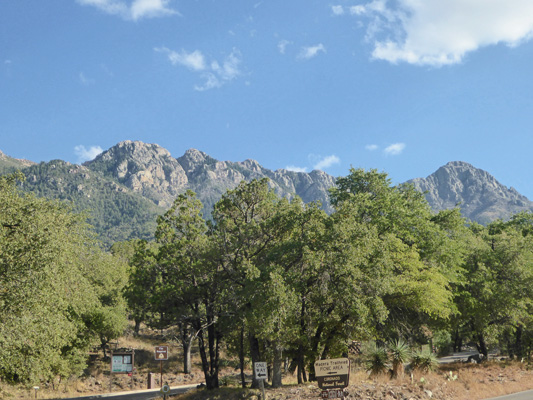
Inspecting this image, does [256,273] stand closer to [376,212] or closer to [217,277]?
[217,277]

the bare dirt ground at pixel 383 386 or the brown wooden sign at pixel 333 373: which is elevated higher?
the brown wooden sign at pixel 333 373

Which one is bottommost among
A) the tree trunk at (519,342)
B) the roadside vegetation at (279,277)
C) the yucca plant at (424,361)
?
the tree trunk at (519,342)

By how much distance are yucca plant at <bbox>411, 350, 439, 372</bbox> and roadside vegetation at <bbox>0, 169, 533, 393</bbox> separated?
0.21 ft

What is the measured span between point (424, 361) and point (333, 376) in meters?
8.64

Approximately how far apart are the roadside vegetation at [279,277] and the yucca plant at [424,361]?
0.07 m

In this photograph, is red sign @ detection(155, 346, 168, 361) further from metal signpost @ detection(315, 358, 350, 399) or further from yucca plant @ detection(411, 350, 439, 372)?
yucca plant @ detection(411, 350, 439, 372)

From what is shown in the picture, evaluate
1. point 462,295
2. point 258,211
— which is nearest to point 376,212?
point 258,211

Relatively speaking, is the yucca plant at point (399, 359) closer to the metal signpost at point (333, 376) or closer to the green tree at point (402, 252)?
the green tree at point (402, 252)

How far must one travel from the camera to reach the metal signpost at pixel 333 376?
16578mm

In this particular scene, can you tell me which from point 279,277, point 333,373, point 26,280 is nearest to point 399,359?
point 333,373

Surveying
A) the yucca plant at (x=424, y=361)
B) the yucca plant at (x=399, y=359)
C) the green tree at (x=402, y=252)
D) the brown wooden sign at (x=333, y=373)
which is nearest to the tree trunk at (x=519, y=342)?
the green tree at (x=402, y=252)

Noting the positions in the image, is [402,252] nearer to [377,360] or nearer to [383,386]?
[377,360]

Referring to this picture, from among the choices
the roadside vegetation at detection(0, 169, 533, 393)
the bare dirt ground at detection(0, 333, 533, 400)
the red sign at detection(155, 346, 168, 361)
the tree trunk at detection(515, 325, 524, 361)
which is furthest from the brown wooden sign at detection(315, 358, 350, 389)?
the tree trunk at detection(515, 325, 524, 361)

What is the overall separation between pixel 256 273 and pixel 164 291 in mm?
7276
